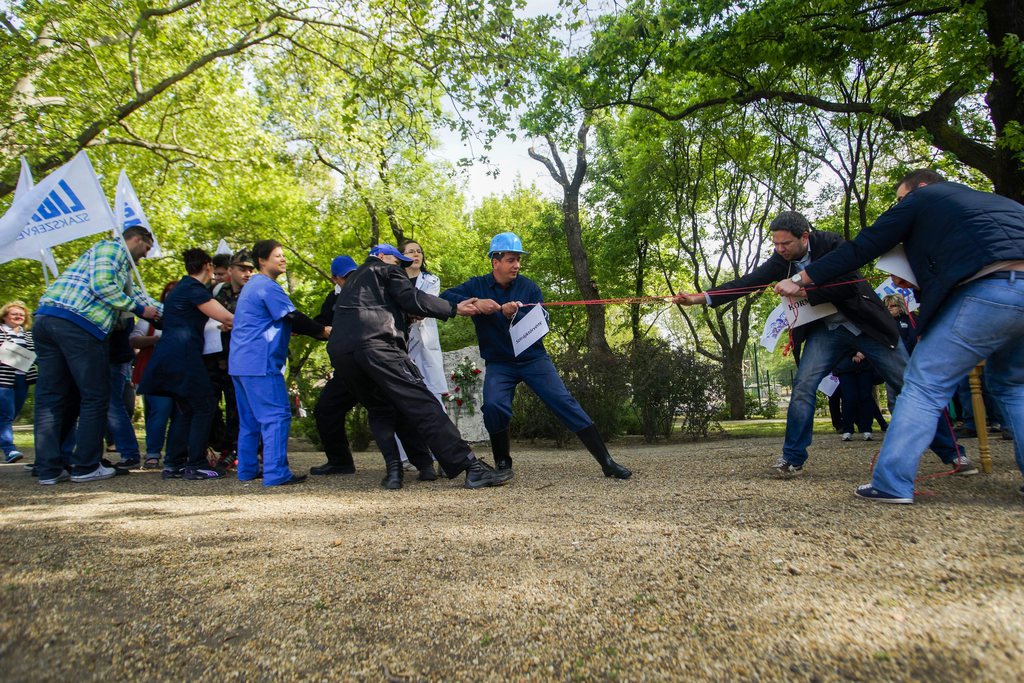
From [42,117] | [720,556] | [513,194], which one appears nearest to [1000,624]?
[720,556]

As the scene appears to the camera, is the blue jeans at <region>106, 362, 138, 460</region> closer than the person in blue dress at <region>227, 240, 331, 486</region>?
No

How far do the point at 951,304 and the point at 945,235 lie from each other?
39 cm

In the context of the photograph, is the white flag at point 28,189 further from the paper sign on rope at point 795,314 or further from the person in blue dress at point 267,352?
the paper sign on rope at point 795,314

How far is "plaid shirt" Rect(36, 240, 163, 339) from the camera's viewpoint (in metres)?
6.11

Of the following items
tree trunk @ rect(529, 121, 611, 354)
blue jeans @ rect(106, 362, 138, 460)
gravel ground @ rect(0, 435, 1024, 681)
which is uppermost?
tree trunk @ rect(529, 121, 611, 354)

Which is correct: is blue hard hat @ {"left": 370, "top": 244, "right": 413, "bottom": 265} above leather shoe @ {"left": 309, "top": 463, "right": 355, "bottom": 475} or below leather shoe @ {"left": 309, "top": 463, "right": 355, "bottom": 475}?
above

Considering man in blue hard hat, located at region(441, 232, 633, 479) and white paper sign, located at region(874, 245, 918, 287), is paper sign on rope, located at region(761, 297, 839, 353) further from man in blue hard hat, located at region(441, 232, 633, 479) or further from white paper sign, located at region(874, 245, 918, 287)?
man in blue hard hat, located at region(441, 232, 633, 479)

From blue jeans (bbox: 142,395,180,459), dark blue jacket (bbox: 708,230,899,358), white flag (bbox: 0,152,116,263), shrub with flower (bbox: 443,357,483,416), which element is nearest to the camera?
dark blue jacket (bbox: 708,230,899,358)

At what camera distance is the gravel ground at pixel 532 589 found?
2143mm

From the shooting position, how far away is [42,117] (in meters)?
13.8

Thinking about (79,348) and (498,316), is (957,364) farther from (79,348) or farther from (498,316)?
(79,348)

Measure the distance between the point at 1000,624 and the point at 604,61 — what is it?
37.5ft

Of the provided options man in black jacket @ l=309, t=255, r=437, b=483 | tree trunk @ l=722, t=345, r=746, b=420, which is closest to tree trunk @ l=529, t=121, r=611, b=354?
tree trunk @ l=722, t=345, r=746, b=420

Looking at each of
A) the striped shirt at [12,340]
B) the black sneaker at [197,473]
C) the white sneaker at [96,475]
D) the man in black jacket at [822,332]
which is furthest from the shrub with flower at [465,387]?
the striped shirt at [12,340]
